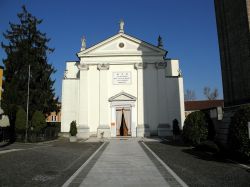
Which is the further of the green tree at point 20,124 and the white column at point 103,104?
the white column at point 103,104

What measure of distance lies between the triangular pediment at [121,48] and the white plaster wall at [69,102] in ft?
12.5

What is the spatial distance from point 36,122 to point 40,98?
5.36 metres

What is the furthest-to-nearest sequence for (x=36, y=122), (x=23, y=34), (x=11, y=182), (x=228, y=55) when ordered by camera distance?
1. (x=23, y=34)
2. (x=36, y=122)
3. (x=228, y=55)
4. (x=11, y=182)

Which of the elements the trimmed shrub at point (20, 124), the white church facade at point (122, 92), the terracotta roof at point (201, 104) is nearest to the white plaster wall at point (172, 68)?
the white church facade at point (122, 92)

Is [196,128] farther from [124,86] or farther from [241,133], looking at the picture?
[124,86]

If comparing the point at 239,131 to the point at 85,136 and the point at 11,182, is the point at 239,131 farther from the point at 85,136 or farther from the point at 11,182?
the point at 85,136

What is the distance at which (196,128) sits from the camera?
15.0 meters

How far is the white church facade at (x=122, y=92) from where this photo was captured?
2977 centimetres

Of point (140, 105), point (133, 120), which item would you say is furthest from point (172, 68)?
point (133, 120)

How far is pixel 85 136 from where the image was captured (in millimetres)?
29312

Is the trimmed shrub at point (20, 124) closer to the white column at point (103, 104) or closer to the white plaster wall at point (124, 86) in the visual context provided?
the white column at point (103, 104)

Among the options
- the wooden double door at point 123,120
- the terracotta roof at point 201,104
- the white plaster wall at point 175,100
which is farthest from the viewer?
the terracotta roof at point 201,104

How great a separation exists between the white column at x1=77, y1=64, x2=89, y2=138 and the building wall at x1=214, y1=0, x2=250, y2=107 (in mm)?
16068

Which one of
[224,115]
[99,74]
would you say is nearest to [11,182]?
[224,115]
